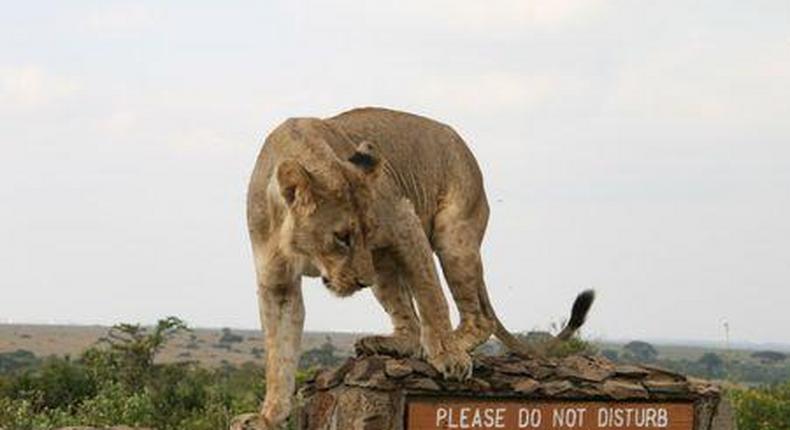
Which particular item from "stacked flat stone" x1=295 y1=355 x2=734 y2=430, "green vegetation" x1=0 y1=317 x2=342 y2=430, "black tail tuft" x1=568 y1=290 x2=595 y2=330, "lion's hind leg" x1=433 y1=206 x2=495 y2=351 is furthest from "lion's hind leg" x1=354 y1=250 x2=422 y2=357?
"green vegetation" x1=0 y1=317 x2=342 y2=430

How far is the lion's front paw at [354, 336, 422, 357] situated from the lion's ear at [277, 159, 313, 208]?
97 centimetres

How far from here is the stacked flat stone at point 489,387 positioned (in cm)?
771

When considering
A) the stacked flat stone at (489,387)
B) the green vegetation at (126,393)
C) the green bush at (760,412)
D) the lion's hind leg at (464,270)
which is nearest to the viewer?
the stacked flat stone at (489,387)

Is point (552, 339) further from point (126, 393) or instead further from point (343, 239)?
point (126, 393)

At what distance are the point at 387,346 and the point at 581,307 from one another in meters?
1.78

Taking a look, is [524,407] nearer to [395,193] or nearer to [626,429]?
[626,429]

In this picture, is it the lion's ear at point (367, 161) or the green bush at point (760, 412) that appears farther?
the green bush at point (760, 412)

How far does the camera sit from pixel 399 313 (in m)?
8.59

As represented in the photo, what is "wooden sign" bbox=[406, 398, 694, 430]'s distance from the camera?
7.80 metres

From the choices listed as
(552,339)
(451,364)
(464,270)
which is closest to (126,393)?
(552,339)

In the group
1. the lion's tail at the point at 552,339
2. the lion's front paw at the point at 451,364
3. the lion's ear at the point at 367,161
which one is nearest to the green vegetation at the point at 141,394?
the lion's tail at the point at 552,339

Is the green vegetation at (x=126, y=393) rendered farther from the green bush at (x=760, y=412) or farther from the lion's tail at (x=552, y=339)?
the lion's tail at (x=552, y=339)

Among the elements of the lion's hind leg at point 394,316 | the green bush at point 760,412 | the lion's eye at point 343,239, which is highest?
the lion's eye at point 343,239

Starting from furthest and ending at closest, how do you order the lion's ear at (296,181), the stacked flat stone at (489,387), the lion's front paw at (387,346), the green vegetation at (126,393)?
1. the green vegetation at (126,393)
2. the lion's front paw at (387,346)
3. the stacked flat stone at (489,387)
4. the lion's ear at (296,181)
